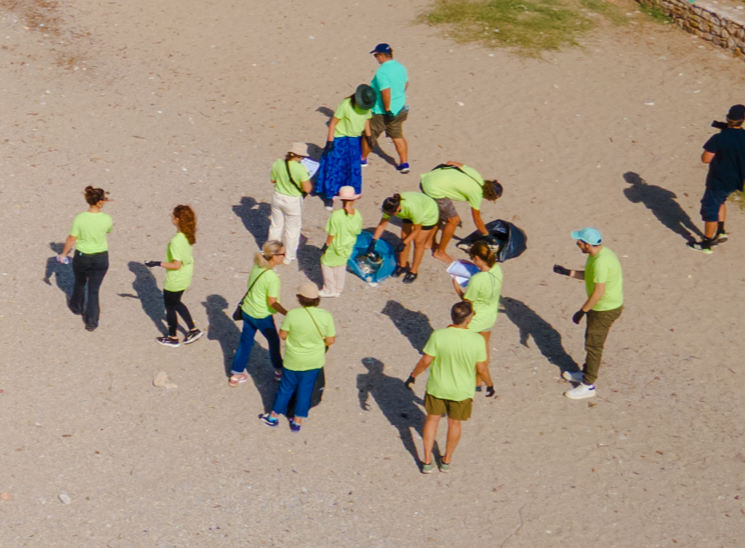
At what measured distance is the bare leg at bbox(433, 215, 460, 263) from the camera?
10.2 meters

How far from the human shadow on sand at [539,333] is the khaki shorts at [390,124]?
3.21 meters

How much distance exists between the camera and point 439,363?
6871mm

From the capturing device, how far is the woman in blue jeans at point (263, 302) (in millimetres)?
7516

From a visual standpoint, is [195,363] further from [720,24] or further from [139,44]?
[720,24]

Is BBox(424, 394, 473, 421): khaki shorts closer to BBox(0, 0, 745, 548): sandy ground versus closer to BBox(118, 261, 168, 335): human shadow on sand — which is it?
BBox(0, 0, 745, 548): sandy ground

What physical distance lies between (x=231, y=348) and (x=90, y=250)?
5.77 feet

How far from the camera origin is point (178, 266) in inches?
309

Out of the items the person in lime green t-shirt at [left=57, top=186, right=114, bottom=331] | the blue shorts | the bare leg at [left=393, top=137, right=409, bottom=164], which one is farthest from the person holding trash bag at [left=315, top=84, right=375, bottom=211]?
the blue shorts

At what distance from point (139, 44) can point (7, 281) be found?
22.9 ft

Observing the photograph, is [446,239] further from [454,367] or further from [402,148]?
[454,367]

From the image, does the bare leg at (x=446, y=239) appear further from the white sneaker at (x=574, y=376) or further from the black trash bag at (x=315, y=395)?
the black trash bag at (x=315, y=395)

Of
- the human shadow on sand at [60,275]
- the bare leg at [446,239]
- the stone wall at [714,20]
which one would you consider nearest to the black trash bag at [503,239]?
the bare leg at [446,239]

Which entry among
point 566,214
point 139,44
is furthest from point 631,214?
point 139,44

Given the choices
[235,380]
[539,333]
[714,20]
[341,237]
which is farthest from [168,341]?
[714,20]
